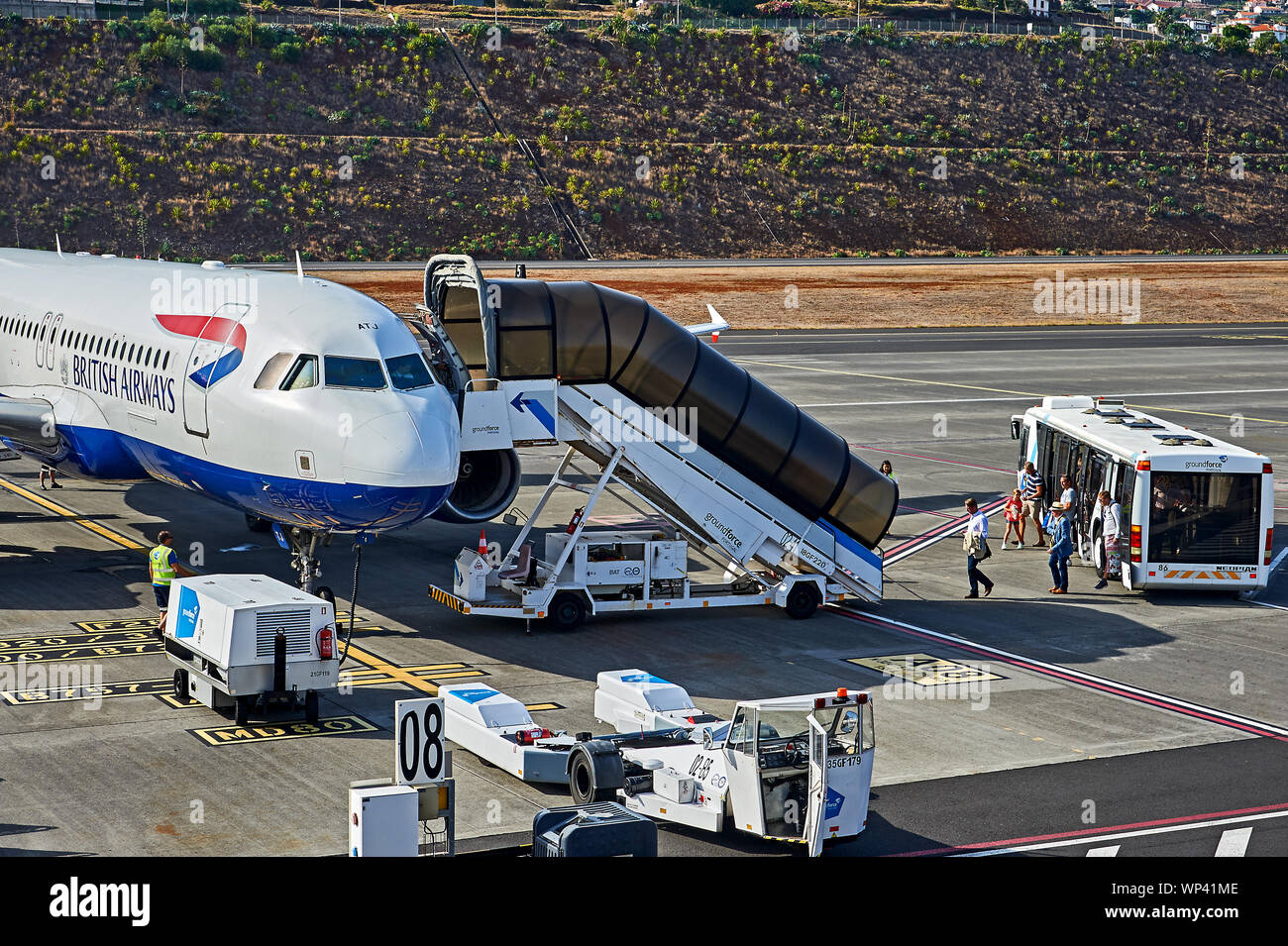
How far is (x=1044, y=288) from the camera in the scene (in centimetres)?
10762

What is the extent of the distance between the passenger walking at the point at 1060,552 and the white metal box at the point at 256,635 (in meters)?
16.6

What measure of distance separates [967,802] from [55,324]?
2430 centimetres

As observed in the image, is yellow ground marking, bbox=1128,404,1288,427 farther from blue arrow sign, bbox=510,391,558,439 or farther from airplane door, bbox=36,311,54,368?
airplane door, bbox=36,311,54,368

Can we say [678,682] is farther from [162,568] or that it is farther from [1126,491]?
[1126,491]

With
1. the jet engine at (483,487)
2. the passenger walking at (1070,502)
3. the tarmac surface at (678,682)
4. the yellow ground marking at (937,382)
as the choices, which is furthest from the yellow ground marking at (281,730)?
the yellow ground marking at (937,382)

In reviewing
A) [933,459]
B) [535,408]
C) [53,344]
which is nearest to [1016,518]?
[933,459]

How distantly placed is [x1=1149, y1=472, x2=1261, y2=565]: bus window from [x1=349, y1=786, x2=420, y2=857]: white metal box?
21765 millimetres

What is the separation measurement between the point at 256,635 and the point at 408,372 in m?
5.75

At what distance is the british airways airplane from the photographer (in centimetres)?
2414

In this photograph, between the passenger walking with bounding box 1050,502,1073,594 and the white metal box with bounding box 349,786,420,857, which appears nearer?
the white metal box with bounding box 349,786,420,857

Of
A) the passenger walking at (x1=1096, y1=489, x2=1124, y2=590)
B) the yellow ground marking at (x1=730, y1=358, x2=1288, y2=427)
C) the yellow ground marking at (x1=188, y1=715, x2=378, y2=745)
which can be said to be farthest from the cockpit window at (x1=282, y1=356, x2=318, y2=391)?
the yellow ground marking at (x1=730, y1=358, x2=1288, y2=427)

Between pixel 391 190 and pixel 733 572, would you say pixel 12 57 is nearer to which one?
pixel 391 190

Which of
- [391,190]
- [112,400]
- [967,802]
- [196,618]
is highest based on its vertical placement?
[391,190]
